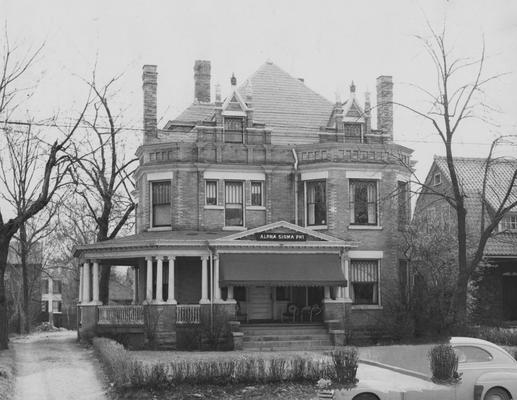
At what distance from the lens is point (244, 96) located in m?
37.2

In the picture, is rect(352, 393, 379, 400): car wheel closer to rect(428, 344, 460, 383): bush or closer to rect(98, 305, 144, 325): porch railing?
rect(428, 344, 460, 383): bush

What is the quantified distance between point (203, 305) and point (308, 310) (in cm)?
476

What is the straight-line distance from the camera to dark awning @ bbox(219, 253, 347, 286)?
99.6 ft

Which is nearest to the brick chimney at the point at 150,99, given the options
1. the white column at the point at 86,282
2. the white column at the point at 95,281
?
the white column at the point at 95,281

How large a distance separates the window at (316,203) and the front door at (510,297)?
10.9 meters

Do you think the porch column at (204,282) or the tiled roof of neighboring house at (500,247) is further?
the tiled roof of neighboring house at (500,247)

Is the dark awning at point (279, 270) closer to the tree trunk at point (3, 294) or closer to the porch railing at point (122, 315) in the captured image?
the porch railing at point (122, 315)

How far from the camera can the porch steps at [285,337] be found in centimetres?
2983

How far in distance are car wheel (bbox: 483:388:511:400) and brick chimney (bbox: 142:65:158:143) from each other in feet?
76.4

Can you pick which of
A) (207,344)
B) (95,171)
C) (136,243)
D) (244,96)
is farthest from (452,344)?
(95,171)

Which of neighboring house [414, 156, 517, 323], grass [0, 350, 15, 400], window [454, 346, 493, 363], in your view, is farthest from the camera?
neighboring house [414, 156, 517, 323]

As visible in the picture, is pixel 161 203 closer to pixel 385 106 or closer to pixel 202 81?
pixel 202 81

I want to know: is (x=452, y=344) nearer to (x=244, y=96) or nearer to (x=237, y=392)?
(x=237, y=392)

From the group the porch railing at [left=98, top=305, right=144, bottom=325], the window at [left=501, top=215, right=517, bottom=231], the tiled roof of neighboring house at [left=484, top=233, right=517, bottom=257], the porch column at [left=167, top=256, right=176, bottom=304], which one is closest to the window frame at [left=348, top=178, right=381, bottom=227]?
the tiled roof of neighboring house at [left=484, top=233, right=517, bottom=257]
